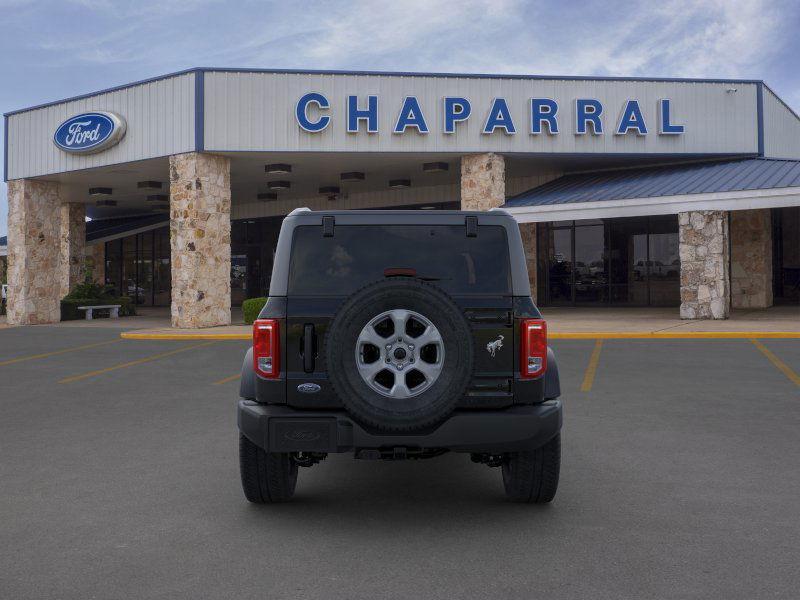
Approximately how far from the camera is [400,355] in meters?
4.19

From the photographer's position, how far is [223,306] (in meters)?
22.5

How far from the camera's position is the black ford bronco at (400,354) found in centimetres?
419

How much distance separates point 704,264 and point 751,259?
7.06 metres

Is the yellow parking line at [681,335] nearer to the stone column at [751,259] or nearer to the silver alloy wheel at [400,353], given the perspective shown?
the stone column at [751,259]

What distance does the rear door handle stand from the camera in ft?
14.5

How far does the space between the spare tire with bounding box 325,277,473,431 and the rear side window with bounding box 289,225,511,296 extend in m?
0.48

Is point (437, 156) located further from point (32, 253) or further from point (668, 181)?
point (32, 253)

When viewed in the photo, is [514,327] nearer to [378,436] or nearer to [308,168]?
[378,436]

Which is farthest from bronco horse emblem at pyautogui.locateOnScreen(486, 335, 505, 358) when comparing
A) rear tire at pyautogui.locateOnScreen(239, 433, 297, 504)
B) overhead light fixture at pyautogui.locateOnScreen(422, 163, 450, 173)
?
overhead light fixture at pyautogui.locateOnScreen(422, 163, 450, 173)

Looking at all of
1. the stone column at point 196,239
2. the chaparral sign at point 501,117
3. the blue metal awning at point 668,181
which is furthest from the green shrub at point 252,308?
the blue metal awning at point 668,181

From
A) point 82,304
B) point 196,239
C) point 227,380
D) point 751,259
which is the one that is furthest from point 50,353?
point 751,259

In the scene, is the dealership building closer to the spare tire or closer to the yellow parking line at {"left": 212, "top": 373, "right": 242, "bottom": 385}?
the yellow parking line at {"left": 212, "top": 373, "right": 242, "bottom": 385}

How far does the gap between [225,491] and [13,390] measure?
253 inches

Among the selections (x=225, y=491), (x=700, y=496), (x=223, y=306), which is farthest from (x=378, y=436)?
(x=223, y=306)
